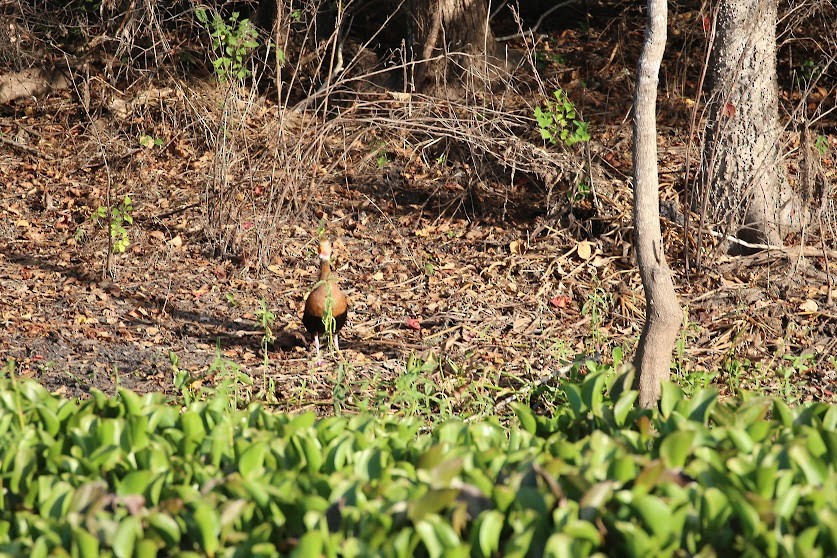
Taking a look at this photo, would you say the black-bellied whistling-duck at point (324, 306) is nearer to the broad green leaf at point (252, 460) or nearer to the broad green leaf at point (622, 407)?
the broad green leaf at point (622, 407)

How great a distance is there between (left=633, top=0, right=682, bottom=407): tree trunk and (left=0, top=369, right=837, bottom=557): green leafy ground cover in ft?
4.13

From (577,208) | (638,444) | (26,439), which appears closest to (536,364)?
(577,208)

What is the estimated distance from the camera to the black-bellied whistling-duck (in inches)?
197

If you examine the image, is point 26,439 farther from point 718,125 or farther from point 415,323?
point 718,125

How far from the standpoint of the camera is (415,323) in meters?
5.72

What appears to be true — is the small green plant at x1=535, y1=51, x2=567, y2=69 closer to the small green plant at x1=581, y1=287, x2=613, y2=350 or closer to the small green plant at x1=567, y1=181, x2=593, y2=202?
the small green plant at x1=567, y1=181, x2=593, y2=202

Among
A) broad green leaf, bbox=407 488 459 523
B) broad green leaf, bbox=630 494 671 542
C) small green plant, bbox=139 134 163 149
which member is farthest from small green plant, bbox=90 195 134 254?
broad green leaf, bbox=630 494 671 542

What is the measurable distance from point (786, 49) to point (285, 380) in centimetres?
667

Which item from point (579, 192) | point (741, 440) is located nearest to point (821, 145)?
point (579, 192)

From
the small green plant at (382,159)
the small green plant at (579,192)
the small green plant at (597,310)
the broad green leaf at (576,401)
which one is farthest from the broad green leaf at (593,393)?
the small green plant at (382,159)

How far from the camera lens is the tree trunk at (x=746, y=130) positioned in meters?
6.16

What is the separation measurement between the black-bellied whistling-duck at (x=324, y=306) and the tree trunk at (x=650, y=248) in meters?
1.70

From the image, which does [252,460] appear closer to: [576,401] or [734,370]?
[576,401]

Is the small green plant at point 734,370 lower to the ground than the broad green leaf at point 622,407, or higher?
lower
